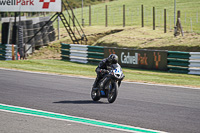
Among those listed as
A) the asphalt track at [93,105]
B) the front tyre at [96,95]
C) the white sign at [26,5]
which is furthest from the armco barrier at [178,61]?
the white sign at [26,5]

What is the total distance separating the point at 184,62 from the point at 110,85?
1242 cm

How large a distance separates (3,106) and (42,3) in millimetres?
22017

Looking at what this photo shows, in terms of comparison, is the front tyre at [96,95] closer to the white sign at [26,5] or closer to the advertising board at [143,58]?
the advertising board at [143,58]

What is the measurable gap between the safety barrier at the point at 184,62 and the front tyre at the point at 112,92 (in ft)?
39.2

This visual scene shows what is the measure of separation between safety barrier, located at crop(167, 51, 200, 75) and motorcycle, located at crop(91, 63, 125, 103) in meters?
11.7

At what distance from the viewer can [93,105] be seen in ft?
37.5

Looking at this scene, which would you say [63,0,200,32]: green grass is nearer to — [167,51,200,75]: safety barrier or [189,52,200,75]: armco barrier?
[167,51,200,75]: safety barrier

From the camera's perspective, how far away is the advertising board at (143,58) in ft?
80.2

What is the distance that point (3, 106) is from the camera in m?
11.1

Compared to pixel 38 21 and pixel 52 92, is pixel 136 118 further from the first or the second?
pixel 38 21

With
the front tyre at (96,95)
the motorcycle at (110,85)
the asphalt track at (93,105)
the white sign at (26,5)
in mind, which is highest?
the white sign at (26,5)

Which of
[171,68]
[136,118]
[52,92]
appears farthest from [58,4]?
[136,118]

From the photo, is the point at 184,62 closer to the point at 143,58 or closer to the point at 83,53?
the point at 143,58

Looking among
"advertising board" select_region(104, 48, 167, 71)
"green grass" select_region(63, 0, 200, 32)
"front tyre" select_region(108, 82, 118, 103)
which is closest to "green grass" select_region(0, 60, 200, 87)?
"advertising board" select_region(104, 48, 167, 71)
